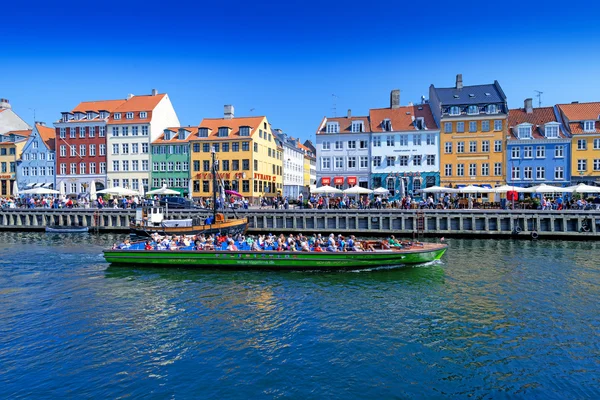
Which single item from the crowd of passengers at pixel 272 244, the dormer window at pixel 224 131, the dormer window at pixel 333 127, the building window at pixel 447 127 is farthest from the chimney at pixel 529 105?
the crowd of passengers at pixel 272 244

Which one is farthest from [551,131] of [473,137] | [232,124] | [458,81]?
[232,124]

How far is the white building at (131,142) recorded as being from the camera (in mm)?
67625

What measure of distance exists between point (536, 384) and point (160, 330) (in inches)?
476

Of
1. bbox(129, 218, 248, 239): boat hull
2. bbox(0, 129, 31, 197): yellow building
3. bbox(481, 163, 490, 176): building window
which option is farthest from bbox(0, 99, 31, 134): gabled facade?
A: bbox(481, 163, 490, 176): building window

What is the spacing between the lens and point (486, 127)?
57094 millimetres

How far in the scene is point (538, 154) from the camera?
183 feet

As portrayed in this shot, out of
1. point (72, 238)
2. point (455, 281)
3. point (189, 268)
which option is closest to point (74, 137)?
point (72, 238)

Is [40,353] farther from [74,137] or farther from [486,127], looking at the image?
[74,137]

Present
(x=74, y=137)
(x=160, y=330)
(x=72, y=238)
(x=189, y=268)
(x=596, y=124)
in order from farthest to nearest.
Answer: (x=74, y=137)
(x=596, y=124)
(x=72, y=238)
(x=189, y=268)
(x=160, y=330)

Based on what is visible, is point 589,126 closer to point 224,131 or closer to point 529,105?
point 529,105

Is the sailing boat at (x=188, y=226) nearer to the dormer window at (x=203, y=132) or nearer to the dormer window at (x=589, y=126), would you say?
the dormer window at (x=203, y=132)

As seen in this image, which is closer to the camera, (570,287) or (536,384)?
(536,384)

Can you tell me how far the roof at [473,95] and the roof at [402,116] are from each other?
300 centimetres

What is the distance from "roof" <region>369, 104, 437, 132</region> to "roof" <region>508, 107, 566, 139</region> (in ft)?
33.0
